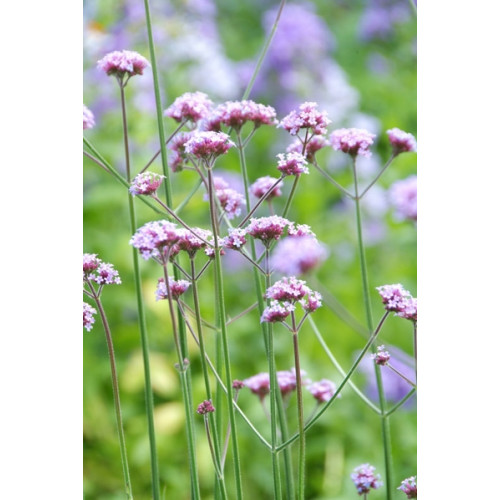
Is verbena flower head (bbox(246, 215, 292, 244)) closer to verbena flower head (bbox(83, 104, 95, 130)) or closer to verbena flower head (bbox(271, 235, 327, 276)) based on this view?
verbena flower head (bbox(271, 235, 327, 276))

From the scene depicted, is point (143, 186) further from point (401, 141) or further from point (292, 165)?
point (401, 141)

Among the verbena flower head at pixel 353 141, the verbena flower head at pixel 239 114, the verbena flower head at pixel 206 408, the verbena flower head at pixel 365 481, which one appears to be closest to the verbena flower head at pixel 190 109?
the verbena flower head at pixel 239 114

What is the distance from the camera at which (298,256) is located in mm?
670

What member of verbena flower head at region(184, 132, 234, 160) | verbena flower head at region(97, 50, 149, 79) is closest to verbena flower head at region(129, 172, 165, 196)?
Answer: verbena flower head at region(184, 132, 234, 160)

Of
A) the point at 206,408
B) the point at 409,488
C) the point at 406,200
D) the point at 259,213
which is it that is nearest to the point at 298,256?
the point at 206,408

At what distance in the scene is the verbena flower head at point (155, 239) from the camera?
0.57m

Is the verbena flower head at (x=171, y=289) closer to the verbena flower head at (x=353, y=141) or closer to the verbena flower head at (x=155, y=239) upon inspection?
the verbena flower head at (x=155, y=239)

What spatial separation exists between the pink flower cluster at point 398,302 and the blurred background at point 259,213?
384 mm

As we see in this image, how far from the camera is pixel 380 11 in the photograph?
238cm

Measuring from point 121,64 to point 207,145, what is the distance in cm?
16

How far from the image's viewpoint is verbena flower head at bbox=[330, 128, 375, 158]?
76 centimetres

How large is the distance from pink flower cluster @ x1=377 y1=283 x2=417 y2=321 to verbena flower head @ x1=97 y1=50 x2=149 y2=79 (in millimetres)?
309
